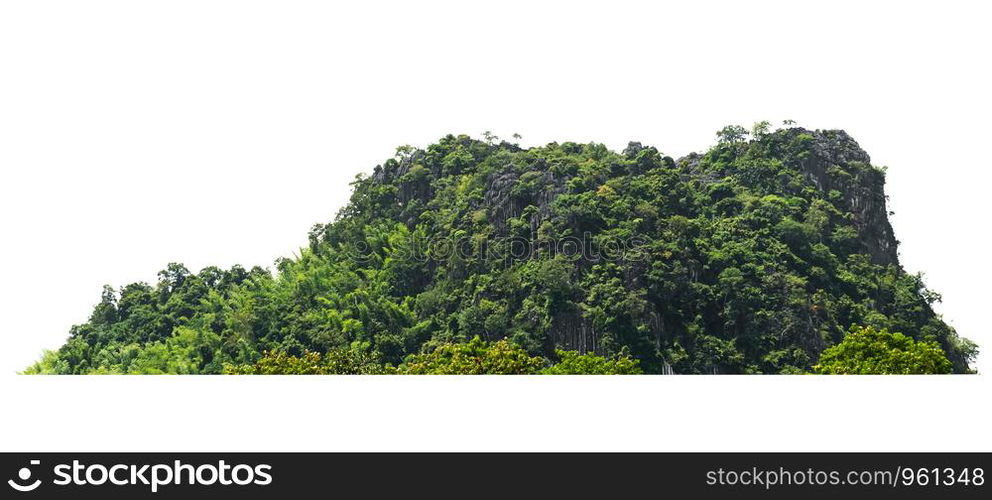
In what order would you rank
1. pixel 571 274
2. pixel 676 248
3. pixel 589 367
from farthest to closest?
pixel 676 248
pixel 571 274
pixel 589 367

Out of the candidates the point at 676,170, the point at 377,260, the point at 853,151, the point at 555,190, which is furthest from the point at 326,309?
the point at 853,151

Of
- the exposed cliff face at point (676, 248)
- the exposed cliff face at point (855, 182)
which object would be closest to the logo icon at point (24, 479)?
the exposed cliff face at point (676, 248)

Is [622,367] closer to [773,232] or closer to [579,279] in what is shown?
[579,279]

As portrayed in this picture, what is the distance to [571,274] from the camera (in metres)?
36.3

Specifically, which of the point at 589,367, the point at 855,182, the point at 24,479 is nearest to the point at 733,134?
the point at 855,182

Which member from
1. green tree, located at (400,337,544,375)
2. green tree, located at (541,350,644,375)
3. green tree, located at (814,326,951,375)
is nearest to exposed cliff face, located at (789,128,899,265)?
green tree, located at (814,326,951,375)

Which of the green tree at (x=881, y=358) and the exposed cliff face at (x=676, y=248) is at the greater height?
the exposed cliff face at (x=676, y=248)

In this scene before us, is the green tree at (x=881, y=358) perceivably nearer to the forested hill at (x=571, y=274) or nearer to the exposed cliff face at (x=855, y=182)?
the forested hill at (x=571, y=274)

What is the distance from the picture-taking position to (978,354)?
128ft

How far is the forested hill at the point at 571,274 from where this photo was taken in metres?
36.3

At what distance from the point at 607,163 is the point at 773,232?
5.52 m

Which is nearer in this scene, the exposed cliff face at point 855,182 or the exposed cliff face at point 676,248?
the exposed cliff face at point 676,248

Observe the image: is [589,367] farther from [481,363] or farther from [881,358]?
[881,358]

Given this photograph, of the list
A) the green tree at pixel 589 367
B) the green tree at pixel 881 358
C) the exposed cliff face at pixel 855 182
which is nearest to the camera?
the green tree at pixel 881 358
